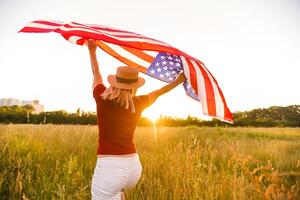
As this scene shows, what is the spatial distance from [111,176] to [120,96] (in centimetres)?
69

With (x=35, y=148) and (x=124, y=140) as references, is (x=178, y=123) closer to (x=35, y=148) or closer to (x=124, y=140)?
(x=35, y=148)

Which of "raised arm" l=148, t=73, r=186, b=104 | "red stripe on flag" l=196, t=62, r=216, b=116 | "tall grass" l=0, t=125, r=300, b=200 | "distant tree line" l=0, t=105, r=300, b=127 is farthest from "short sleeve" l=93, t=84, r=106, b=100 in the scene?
"distant tree line" l=0, t=105, r=300, b=127

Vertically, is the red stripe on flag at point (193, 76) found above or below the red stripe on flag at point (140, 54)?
below

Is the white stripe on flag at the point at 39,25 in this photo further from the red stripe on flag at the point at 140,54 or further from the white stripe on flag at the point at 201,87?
the white stripe on flag at the point at 201,87

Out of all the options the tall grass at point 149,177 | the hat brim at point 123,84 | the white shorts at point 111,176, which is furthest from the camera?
the tall grass at point 149,177

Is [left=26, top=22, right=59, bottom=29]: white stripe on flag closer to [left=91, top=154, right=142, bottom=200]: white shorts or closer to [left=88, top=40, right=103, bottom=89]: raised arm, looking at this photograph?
[left=88, top=40, right=103, bottom=89]: raised arm

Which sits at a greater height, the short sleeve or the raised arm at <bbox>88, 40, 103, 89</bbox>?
the raised arm at <bbox>88, 40, 103, 89</bbox>

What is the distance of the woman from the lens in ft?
9.55

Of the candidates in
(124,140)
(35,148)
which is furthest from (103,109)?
(35,148)

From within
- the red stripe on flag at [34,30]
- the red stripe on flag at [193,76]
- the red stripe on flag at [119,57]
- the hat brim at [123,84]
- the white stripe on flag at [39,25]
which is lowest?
the hat brim at [123,84]

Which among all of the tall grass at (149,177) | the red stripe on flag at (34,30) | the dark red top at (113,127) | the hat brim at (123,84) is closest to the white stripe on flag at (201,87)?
the tall grass at (149,177)

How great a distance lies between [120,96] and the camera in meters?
3.04

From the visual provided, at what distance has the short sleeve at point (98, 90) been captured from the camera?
3.08 metres

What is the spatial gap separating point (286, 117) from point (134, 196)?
5165cm
